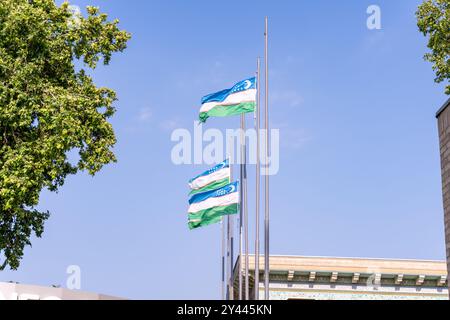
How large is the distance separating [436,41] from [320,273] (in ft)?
62.0

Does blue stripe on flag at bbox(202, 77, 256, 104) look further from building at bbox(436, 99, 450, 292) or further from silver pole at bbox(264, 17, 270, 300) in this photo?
building at bbox(436, 99, 450, 292)

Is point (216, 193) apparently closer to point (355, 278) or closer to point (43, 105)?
point (43, 105)

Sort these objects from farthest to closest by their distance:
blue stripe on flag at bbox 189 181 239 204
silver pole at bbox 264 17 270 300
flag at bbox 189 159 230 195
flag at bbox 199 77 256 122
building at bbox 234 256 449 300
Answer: building at bbox 234 256 449 300 < flag at bbox 189 159 230 195 < blue stripe on flag at bbox 189 181 239 204 < flag at bbox 199 77 256 122 < silver pole at bbox 264 17 270 300

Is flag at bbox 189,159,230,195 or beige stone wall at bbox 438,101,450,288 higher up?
flag at bbox 189,159,230,195

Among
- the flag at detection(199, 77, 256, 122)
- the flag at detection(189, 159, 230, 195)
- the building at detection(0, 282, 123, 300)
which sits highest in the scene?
the flag at detection(199, 77, 256, 122)

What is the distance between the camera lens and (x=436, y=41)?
32562 millimetres

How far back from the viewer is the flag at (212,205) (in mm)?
28297

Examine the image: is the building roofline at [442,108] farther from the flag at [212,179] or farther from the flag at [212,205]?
the flag at [212,179]

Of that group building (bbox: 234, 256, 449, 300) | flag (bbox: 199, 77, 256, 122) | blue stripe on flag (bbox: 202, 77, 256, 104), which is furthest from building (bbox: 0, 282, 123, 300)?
building (bbox: 234, 256, 449, 300)

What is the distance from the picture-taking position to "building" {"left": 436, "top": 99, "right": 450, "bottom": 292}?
1677 cm

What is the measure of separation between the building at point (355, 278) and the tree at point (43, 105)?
18.1 metres

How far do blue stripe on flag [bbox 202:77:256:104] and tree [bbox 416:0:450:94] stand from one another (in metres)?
9.07
